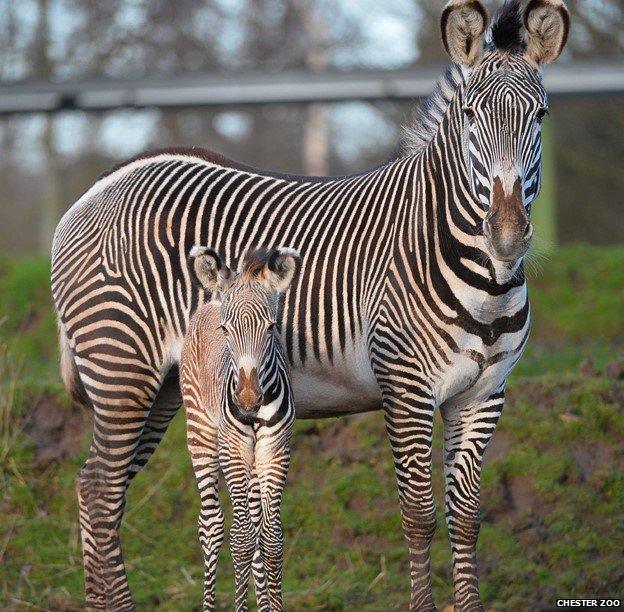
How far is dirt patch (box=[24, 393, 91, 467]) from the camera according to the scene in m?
9.12

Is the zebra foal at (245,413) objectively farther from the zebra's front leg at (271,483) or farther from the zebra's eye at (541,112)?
the zebra's eye at (541,112)

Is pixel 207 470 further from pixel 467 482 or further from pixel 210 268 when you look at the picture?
pixel 467 482

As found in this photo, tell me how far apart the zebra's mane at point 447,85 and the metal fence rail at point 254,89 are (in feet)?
17.2

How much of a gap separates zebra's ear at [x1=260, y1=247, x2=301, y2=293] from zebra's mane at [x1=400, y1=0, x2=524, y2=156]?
1.30 meters

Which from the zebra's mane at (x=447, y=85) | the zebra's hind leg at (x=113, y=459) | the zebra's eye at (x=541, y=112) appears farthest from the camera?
the zebra's hind leg at (x=113, y=459)

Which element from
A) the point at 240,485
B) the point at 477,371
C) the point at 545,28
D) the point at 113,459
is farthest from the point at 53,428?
the point at 545,28

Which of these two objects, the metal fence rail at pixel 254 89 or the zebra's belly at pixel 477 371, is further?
the metal fence rail at pixel 254 89

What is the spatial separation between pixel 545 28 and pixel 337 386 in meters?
2.32

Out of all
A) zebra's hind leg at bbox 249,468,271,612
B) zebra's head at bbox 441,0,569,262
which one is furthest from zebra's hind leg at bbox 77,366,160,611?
zebra's head at bbox 441,0,569,262

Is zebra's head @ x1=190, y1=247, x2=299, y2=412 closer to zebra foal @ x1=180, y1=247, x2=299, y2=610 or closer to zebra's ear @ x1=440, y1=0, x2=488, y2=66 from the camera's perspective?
zebra foal @ x1=180, y1=247, x2=299, y2=610

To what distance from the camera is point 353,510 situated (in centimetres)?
849

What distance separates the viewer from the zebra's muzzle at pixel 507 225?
16.7 feet

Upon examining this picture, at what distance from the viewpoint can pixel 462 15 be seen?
559 cm

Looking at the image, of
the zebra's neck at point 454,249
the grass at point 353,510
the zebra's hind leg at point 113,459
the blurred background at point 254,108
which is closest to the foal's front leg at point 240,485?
the zebra's hind leg at point 113,459
